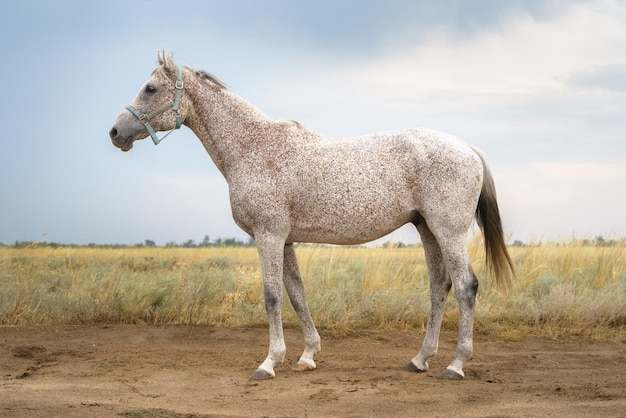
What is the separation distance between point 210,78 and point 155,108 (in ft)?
1.99

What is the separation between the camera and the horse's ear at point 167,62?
6.36 m

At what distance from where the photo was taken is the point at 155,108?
20.8ft

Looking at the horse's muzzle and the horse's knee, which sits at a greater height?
the horse's muzzle

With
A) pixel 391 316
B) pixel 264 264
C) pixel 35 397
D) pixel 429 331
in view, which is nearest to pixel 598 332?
pixel 391 316

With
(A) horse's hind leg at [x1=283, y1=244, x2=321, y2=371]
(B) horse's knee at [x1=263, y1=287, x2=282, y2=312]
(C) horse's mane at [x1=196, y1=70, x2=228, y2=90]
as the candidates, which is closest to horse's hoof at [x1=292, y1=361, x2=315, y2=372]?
(A) horse's hind leg at [x1=283, y1=244, x2=321, y2=371]

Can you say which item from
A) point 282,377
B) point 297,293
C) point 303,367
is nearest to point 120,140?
point 297,293

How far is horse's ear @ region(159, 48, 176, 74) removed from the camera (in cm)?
636

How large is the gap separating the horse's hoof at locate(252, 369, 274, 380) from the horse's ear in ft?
9.23

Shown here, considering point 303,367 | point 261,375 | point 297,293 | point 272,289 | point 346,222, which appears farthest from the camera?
point 303,367

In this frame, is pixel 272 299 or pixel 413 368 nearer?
pixel 272 299

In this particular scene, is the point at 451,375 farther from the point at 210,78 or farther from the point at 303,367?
the point at 210,78

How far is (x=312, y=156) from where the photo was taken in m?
6.24

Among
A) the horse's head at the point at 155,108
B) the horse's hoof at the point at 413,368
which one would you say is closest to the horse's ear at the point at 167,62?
the horse's head at the point at 155,108

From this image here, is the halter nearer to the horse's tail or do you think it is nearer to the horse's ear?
the horse's ear
